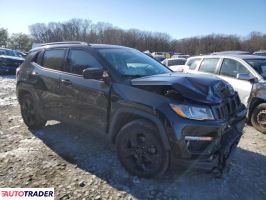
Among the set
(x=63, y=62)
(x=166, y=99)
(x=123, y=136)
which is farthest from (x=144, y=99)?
(x=63, y=62)

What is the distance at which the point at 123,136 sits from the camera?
3.91 metres

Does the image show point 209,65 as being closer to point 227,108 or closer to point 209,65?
point 209,65

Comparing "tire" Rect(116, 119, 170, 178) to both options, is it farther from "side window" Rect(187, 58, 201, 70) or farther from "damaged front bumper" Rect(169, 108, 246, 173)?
"side window" Rect(187, 58, 201, 70)

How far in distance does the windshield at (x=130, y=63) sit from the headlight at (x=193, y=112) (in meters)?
1.05

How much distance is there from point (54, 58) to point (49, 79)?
0.41 meters

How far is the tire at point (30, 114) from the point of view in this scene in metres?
5.69

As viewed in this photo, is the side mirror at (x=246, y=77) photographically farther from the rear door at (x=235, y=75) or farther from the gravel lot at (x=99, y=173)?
the gravel lot at (x=99, y=173)

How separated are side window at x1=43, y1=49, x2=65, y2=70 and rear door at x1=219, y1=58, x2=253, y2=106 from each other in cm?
407

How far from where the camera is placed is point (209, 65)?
7695 mm

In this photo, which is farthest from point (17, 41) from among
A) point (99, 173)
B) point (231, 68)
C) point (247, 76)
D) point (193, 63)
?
point (99, 173)

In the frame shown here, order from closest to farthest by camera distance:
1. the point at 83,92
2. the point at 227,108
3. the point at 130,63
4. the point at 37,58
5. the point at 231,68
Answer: the point at 227,108, the point at 83,92, the point at 130,63, the point at 37,58, the point at 231,68

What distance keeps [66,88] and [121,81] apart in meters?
1.22

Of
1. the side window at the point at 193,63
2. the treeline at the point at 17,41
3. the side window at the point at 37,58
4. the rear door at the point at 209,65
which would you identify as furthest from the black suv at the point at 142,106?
the treeline at the point at 17,41

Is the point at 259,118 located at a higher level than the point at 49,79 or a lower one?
lower
